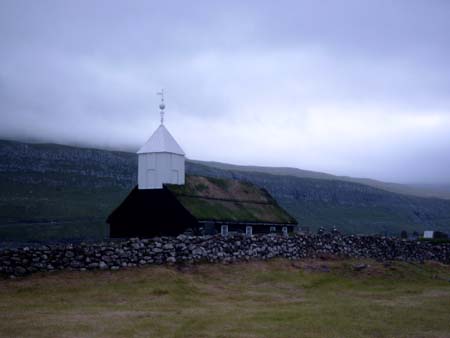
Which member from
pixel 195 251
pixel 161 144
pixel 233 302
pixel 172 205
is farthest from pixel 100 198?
pixel 233 302

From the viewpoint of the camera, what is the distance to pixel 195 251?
3347 cm

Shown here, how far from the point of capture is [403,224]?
12562cm

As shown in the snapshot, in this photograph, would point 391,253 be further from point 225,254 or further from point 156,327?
point 156,327

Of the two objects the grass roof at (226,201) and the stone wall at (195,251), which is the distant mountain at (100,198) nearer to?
the grass roof at (226,201)

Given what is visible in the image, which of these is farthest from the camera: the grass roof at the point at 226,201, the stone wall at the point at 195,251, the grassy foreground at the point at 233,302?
the grass roof at the point at 226,201

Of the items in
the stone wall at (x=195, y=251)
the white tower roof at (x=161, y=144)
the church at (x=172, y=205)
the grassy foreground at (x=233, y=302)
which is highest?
the white tower roof at (x=161, y=144)

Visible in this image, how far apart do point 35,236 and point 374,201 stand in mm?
94306

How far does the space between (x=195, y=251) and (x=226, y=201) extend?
16.9m

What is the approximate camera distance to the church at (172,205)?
147ft

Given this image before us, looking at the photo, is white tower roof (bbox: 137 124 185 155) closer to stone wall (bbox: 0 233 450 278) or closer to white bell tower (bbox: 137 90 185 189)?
white bell tower (bbox: 137 90 185 189)

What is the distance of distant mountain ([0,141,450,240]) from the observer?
87312 millimetres

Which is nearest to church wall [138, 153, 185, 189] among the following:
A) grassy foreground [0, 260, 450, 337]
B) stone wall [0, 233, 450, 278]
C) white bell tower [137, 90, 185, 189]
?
white bell tower [137, 90, 185, 189]

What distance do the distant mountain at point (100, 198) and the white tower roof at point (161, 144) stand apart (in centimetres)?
3196

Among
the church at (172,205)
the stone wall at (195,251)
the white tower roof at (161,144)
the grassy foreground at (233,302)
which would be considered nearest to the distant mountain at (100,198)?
the church at (172,205)
